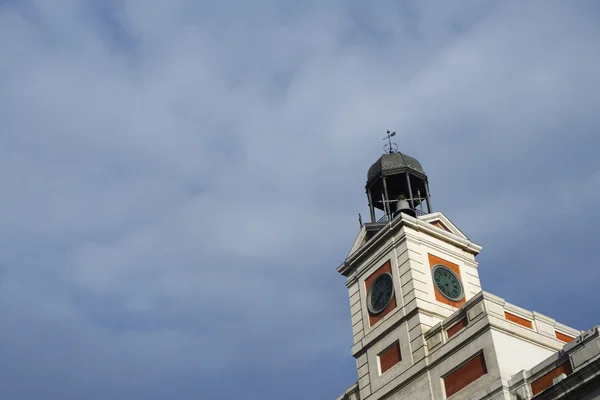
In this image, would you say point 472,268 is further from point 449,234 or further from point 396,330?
point 396,330

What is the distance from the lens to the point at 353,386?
147ft

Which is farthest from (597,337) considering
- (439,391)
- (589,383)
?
(439,391)

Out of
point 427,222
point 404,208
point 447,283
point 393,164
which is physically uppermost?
point 393,164

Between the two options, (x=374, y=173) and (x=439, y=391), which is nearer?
(x=439, y=391)

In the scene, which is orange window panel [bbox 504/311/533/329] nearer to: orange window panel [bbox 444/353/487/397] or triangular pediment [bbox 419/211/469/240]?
orange window panel [bbox 444/353/487/397]

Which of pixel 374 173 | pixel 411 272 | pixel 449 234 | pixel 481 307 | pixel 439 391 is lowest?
pixel 439 391

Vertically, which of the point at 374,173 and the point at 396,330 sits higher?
the point at 374,173

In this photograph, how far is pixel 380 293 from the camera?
44.7m

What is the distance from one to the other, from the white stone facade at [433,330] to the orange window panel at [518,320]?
5cm

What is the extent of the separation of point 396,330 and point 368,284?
14.2ft

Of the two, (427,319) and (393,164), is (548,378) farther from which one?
(393,164)

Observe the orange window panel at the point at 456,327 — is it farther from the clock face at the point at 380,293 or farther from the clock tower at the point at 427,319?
the clock face at the point at 380,293

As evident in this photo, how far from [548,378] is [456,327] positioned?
6.47 metres

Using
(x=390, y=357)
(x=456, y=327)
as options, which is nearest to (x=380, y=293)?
(x=390, y=357)
